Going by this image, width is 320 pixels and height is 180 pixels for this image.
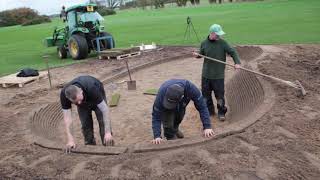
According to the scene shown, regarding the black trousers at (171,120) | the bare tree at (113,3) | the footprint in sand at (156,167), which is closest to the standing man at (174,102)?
the black trousers at (171,120)

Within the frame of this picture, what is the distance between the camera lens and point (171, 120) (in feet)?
19.6

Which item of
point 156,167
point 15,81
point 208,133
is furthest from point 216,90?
point 15,81

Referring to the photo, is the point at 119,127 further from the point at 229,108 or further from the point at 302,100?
the point at 302,100

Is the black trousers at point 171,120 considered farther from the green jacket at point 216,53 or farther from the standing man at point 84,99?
the green jacket at point 216,53

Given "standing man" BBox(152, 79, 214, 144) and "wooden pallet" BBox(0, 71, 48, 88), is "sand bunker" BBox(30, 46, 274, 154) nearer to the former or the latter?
"standing man" BBox(152, 79, 214, 144)

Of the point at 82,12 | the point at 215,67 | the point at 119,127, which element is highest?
the point at 82,12

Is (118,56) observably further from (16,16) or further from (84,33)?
(16,16)

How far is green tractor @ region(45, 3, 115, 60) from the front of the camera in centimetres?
1508

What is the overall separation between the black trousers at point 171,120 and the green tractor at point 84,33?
9.31 metres

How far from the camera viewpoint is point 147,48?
16.2m

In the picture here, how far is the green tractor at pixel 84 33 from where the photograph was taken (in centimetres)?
1508

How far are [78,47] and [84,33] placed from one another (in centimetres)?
73

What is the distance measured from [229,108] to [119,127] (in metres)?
2.28

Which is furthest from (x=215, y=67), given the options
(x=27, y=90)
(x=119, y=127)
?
(x=27, y=90)
